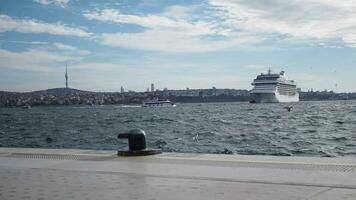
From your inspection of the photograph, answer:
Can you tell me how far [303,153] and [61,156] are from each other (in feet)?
44.1

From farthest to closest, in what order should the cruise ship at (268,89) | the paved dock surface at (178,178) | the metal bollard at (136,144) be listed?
the cruise ship at (268,89)
the metal bollard at (136,144)
the paved dock surface at (178,178)

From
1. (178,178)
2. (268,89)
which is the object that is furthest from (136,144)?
(268,89)

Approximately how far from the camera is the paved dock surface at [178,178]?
7.34m

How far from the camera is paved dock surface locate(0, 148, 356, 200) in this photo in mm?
7336

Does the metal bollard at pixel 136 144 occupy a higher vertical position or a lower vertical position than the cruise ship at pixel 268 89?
lower

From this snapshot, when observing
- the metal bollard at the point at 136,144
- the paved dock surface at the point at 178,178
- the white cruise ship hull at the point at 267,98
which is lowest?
the paved dock surface at the point at 178,178

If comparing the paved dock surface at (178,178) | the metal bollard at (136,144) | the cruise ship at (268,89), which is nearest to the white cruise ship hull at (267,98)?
the cruise ship at (268,89)

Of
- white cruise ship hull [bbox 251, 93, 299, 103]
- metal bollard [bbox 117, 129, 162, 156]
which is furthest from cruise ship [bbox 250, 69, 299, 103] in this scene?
metal bollard [bbox 117, 129, 162, 156]

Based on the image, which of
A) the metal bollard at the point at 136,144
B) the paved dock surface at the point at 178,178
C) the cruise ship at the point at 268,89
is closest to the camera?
the paved dock surface at the point at 178,178

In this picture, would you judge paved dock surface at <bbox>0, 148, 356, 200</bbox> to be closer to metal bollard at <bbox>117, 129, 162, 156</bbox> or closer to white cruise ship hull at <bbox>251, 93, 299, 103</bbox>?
metal bollard at <bbox>117, 129, 162, 156</bbox>

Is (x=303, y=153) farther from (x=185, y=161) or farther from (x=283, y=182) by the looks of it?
(x=283, y=182)

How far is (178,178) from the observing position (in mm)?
8680

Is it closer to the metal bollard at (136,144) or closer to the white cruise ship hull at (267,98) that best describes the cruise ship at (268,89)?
the white cruise ship hull at (267,98)

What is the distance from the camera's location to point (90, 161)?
11.4 meters
